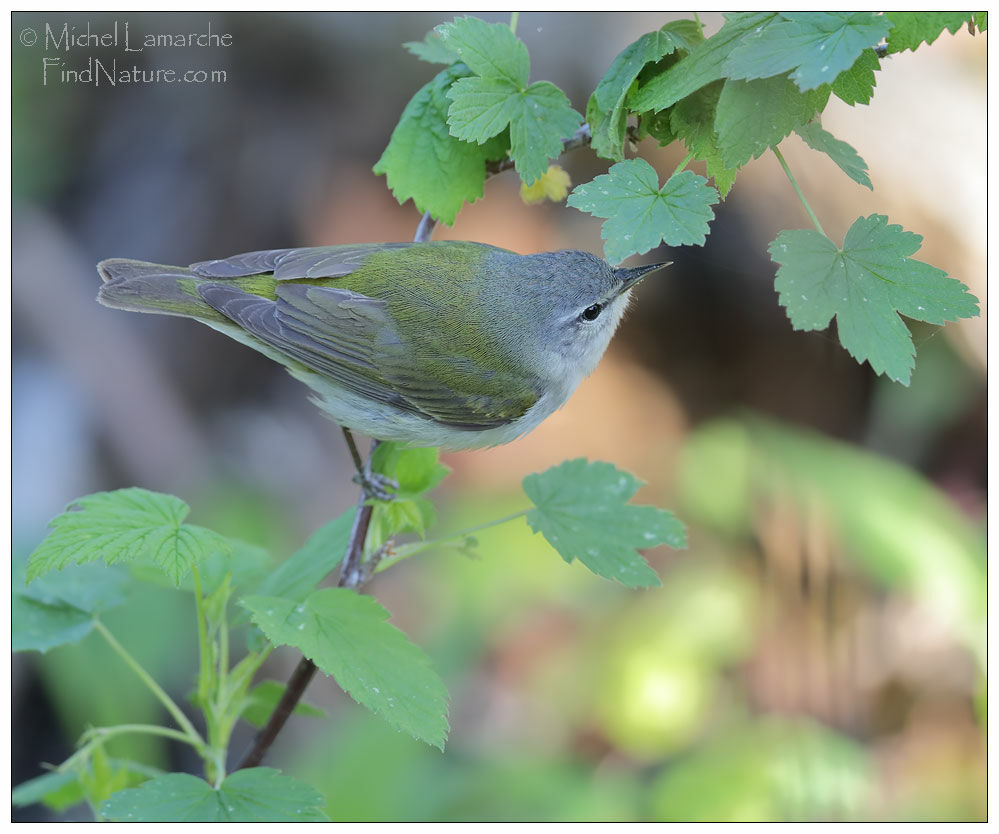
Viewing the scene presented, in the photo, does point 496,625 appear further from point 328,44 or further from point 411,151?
point 328,44

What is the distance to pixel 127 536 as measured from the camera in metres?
1.31

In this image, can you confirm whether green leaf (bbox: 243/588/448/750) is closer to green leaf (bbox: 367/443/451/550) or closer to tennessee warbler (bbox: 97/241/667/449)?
green leaf (bbox: 367/443/451/550)

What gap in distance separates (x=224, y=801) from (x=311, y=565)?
42cm

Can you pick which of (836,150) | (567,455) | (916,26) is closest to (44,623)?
(836,150)

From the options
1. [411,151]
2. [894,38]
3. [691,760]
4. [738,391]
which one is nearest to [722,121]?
[894,38]

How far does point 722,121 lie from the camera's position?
1.25 metres

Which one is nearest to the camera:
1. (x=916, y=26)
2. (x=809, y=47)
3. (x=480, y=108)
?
(x=809, y=47)

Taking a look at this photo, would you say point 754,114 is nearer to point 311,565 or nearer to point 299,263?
point 311,565

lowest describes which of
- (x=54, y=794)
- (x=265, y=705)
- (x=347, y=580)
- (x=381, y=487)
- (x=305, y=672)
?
(x=54, y=794)

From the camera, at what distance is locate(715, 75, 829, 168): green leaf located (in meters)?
1.25

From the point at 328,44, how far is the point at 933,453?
3349 millimetres

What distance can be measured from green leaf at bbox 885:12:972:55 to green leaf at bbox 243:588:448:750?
1.16 meters

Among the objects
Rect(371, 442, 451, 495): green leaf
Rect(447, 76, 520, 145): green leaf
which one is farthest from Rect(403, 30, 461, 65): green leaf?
Rect(371, 442, 451, 495): green leaf

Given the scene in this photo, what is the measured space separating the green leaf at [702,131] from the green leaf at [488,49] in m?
0.28
